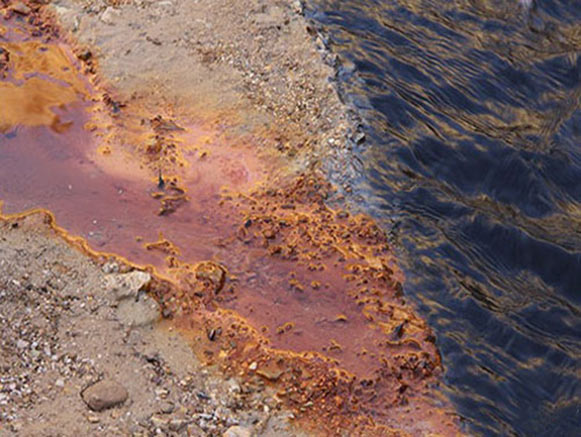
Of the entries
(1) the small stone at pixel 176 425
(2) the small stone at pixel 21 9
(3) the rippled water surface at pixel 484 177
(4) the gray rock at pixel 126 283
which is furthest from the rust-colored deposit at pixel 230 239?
(1) the small stone at pixel 176 425

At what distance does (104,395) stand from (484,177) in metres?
4.21

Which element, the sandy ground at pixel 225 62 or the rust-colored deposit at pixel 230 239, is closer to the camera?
the rust-colored deposit at pixel 230 239

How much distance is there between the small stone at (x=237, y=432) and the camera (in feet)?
17.2

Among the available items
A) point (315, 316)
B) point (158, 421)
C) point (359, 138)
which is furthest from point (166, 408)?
point (359, 138)

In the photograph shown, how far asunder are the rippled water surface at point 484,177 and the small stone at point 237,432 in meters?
1.71

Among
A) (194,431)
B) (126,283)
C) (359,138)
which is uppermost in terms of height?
(359,138)

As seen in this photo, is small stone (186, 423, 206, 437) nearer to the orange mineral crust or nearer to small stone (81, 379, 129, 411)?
small stone (81, 379, 129, 411)

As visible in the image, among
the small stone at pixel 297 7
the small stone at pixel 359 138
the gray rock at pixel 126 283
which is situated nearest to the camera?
the gray rock at pixel 126 283

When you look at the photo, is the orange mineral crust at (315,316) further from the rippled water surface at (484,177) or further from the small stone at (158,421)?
the small stone at (158,421)

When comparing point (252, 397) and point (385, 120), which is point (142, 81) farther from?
point (252, 397)

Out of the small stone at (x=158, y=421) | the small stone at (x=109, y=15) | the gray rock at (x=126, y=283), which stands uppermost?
the small stone at (x=109, y=15)

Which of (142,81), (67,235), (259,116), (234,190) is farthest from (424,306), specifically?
(142,81)

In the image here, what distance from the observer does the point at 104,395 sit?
5172 mm

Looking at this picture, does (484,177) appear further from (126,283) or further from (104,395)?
(104,395)
